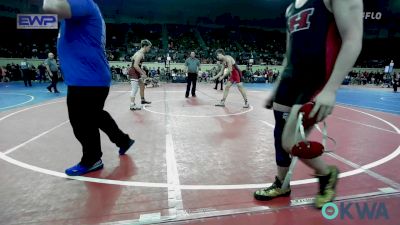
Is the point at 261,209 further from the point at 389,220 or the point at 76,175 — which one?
the point at 76,175

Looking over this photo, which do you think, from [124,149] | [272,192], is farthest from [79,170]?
[272,192]

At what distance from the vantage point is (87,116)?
308cm

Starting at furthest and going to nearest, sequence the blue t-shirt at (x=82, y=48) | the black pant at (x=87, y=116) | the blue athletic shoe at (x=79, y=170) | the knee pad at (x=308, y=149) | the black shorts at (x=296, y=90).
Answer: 1. the blue athletic shoe at (x=79, y=170)
2. the black pant at (x=87, y=116)
3. the blue t-shirt at (x=82, y=48)
4. the black shorts at (x=296, y=90)
5. the knee pad at (x=308, y=149)

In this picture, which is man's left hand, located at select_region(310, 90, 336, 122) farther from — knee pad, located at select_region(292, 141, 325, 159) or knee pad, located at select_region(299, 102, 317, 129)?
knee pad, located at select_region(292, 141, 325, 159)

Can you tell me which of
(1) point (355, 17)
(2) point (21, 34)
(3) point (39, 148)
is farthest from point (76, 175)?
(2) point (21, 34)

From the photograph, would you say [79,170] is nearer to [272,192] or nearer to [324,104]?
[272,192]

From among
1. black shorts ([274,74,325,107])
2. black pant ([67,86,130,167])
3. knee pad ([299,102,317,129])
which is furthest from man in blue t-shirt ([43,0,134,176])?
knee pad ([299,102,317,129])

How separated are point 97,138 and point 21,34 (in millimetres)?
30161

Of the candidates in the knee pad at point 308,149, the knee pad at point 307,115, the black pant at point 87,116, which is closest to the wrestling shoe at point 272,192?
the knee pad at point 308,149

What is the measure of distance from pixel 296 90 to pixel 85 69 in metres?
2.12

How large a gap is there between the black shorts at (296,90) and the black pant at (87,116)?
1.94 metres

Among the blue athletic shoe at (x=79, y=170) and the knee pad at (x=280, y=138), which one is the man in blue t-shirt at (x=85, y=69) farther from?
the knee pad at (x=280, y=138)

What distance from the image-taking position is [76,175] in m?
3.14

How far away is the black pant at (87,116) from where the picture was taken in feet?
9.75
